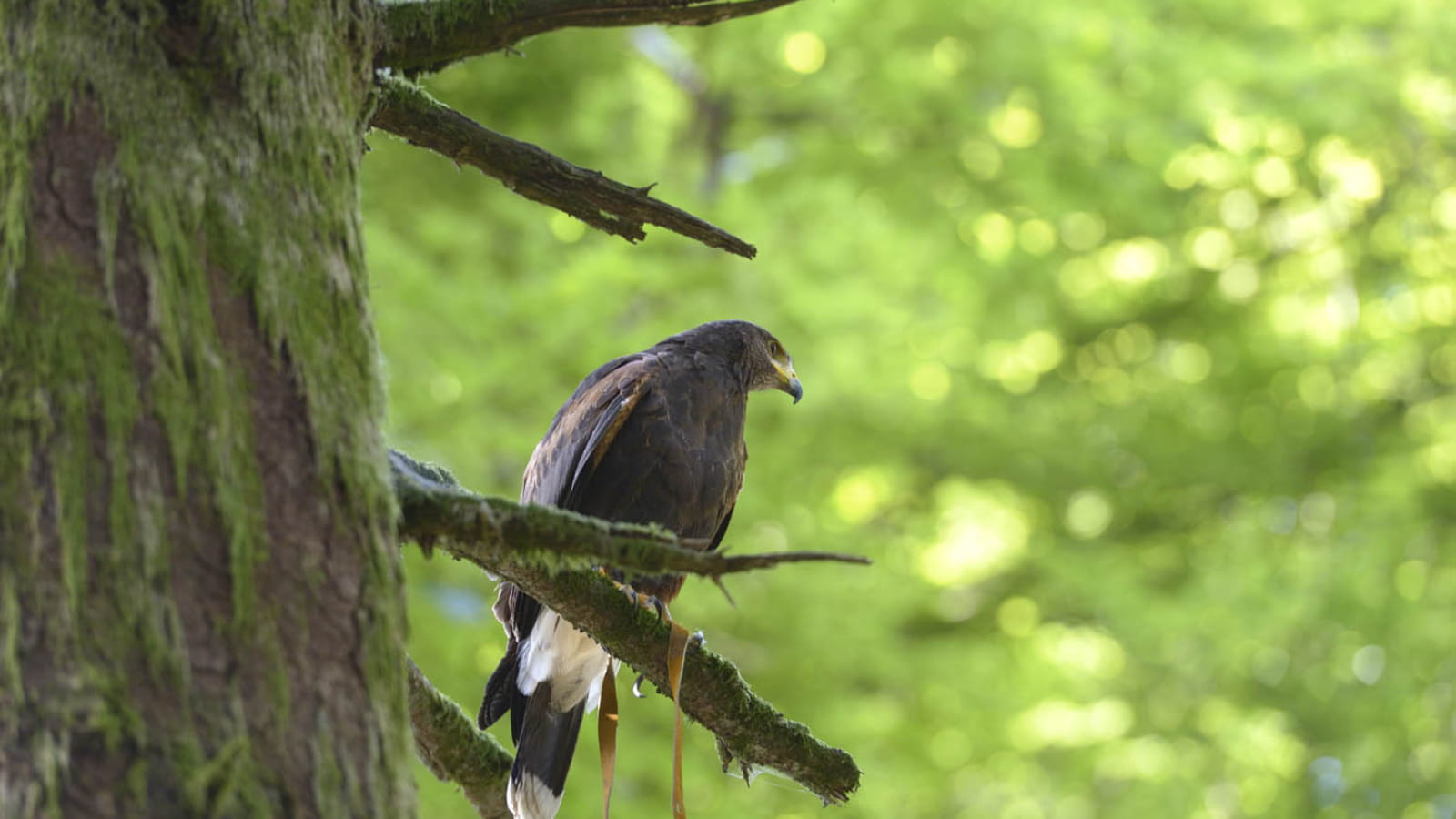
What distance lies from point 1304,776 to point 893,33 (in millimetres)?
5196

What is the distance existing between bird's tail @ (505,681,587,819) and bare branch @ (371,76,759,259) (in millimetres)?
1716

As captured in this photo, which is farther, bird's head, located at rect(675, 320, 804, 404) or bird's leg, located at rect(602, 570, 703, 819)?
bird's head, located at rect(675, 320, 804, 404)

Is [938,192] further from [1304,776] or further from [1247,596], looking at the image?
[1304,776]

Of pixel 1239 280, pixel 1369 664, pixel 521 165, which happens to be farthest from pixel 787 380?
pixel 1239 280

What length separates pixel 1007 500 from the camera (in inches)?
355

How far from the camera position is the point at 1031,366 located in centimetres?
942

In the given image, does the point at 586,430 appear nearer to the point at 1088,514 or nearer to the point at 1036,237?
the point at 1088,514

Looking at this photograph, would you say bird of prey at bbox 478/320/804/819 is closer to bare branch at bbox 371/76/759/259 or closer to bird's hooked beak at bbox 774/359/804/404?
bird's hooked beak at bbox 774/359/804/404

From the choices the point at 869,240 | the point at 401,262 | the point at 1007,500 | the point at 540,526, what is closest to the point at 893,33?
the point at 869,240

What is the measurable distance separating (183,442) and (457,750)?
1.94m

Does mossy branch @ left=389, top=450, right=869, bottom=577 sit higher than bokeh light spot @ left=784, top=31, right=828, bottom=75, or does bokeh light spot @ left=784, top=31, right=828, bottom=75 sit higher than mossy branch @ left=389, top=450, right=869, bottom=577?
bokeh light spot @ left=784, top=31, right=828, bottom=75

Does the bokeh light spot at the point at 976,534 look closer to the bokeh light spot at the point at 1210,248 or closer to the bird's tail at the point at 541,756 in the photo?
the bokeh light spot at the point at 1210,248

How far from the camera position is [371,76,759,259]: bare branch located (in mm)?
2254

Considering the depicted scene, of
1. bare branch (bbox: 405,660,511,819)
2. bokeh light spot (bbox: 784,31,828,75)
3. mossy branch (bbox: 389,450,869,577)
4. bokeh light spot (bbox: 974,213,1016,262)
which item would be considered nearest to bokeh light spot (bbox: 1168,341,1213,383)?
bokeh light spot (bbox: 974,213,1016,262)
